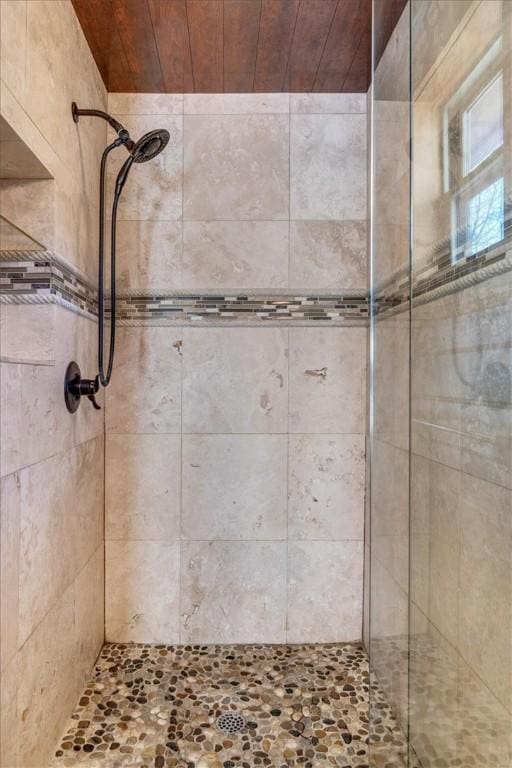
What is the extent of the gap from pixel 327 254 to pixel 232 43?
30.5 inches

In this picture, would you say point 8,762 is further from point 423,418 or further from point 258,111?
point 258,111

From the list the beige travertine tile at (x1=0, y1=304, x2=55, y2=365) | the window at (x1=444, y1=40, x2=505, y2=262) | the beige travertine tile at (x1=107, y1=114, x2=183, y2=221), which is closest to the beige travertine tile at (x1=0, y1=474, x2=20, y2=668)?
the beige travertine tile at (x1=0, y1=304, x2=55, y2=365)

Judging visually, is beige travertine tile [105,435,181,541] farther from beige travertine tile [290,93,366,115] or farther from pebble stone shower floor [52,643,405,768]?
beige travertine tile [290,93,366,115]

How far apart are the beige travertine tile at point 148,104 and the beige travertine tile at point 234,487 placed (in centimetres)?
129

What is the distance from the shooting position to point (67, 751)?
1179mm

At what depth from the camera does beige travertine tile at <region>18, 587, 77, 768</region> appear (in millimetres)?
1021

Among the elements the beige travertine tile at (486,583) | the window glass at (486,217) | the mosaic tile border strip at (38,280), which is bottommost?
the beige travertine tile at (486,583)

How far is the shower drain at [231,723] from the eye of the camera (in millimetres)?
1249

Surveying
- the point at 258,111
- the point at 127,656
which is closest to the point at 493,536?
the point at 127,656

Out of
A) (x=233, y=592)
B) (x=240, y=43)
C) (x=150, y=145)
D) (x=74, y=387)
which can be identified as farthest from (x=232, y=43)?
(x=233, y=592)

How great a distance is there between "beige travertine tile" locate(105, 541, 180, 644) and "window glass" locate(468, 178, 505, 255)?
4.75ft

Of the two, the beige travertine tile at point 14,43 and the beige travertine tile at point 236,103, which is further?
the beige travertine tile at point 236,103

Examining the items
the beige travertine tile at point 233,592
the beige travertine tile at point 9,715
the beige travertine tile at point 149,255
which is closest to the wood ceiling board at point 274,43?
the beige travertine tile at point 149,255

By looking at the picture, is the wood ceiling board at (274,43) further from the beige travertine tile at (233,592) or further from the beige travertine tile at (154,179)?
the beige travertine tile at (233,592)
